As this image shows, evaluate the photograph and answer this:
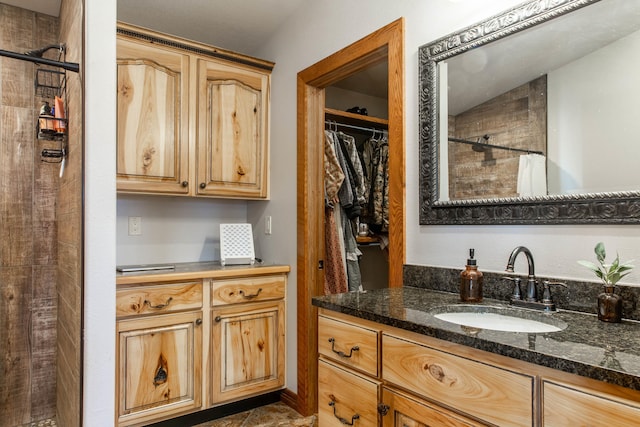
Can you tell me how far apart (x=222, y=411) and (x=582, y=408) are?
2.11 meters

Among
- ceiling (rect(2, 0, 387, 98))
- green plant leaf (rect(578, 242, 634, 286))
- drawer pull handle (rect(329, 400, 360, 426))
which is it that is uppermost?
ceiling (rect(2, 0, 387, 98))

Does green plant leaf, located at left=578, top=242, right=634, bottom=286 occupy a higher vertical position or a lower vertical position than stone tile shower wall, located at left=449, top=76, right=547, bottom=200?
lower

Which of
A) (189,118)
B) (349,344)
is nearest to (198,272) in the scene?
(189,118)

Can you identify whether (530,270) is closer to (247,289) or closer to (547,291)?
(547,291)

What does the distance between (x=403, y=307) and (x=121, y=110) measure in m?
1.92

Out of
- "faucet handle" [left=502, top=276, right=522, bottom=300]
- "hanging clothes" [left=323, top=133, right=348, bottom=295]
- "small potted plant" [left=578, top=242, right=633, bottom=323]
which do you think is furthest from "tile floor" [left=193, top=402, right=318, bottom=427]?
"small potted plant" [left=578, top=242, right=633, bottom=323]

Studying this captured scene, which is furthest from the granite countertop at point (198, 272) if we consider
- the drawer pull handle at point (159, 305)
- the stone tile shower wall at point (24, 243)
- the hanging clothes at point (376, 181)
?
the hanging clothes at point (376, 181)

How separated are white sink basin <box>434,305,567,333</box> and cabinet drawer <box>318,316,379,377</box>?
0.23 m

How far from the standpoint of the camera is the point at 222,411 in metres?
2.41

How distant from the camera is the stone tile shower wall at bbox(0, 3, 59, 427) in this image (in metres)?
2.42

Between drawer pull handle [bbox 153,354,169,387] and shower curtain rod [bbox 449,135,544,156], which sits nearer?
shower curtain rod [bbox 449,135,544,156]

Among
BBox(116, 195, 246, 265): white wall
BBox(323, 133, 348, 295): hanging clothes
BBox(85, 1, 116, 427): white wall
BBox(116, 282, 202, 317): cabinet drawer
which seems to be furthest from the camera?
BBox(323, 133, 348, 295): hanging clothes

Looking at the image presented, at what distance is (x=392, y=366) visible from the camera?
119cm

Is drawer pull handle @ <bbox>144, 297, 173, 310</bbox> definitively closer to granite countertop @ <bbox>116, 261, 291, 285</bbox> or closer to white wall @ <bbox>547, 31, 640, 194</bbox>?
granite countertop @ <bbox>116, 261, 291, 285</bbox>
